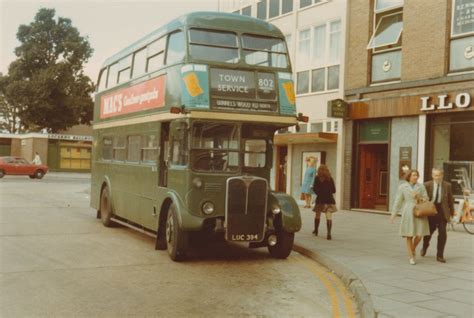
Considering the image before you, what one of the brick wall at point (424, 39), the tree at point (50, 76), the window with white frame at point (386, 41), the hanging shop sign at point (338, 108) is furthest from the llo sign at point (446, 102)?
the tree at point (50, 76)

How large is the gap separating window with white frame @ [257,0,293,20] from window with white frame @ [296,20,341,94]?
1622 mm

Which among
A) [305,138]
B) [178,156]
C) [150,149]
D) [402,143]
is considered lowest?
[178,156]

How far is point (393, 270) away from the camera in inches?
353

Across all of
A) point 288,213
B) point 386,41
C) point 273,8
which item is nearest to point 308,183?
point 386,41

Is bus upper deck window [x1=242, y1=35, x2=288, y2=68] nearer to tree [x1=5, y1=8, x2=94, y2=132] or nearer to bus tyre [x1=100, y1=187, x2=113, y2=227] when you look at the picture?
bus tyre [x1=100, y1=187, x2=113, y2=227]

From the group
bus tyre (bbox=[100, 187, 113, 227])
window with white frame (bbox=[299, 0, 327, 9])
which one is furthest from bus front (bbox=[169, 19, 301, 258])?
window with white frame (bbox=[299, 0, 327, 9])

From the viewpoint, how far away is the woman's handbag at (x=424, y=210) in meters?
9.67

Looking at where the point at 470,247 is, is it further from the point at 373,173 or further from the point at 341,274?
the point at 373,173

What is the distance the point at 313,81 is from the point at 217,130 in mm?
13615

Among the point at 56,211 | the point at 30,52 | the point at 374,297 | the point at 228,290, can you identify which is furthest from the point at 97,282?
the point at 30,52

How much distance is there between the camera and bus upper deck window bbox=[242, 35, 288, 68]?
1016cm

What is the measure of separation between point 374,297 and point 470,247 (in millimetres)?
6000

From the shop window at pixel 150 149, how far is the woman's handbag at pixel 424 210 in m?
4.86

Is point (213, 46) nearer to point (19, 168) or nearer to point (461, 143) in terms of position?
point (461, 143)
